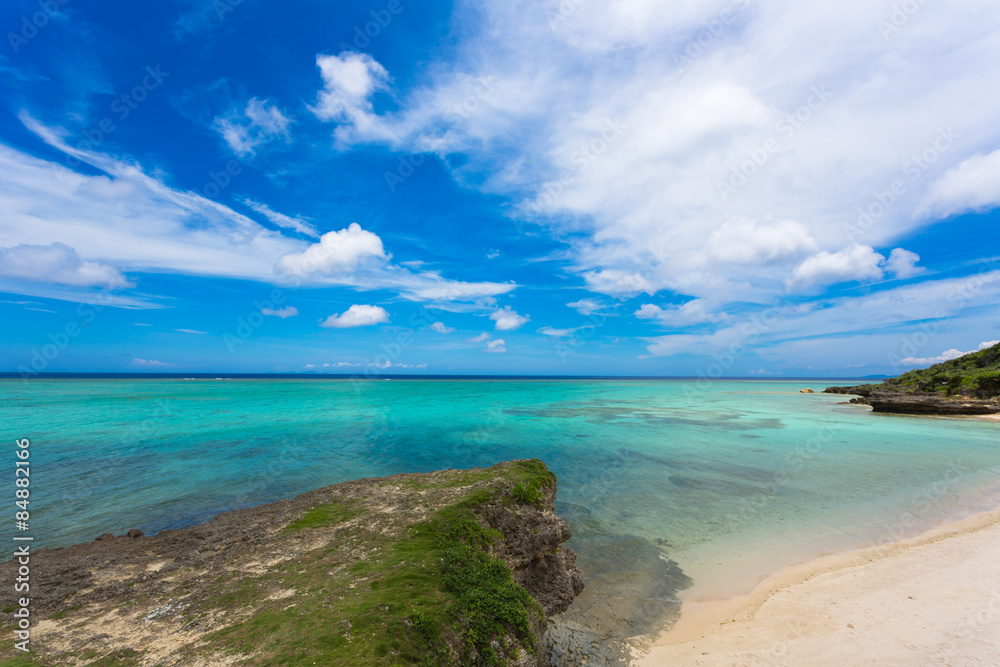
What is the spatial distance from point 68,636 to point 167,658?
1.83m

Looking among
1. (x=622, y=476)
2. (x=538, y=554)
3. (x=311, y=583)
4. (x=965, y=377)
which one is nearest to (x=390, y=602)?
(x=311, y=583)

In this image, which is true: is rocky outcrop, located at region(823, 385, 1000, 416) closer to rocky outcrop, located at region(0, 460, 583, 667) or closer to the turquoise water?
the turquoise water

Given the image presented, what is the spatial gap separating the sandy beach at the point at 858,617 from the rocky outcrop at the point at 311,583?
9.89 feet

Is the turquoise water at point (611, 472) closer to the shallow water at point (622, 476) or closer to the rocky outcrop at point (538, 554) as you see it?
the shallow water at point (622, 476)

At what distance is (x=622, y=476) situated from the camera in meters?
19.0

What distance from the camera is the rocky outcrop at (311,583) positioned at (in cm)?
499

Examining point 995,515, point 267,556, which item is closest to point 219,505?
point 267,556

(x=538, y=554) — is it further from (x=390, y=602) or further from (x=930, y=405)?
(x=930, y=405)

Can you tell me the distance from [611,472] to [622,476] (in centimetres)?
73

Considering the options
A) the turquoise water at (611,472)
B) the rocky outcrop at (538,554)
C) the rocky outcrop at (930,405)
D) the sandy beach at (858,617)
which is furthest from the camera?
the rocky outcrop at (930,405)

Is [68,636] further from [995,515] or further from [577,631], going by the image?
[995,515]

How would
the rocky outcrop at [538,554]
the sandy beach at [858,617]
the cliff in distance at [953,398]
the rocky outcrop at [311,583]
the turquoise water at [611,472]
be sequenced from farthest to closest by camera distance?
the cliff in distance at [953,398]
the turquoise water at [611,472]
the rocky outcrop at [538,554]
the sandy beach at [858,617]
the rocky outcrop at [311,583]

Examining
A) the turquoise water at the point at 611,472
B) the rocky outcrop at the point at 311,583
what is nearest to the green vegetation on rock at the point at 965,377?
the turquoise water at the point at 611,472

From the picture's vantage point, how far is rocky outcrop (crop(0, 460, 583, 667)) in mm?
4988
